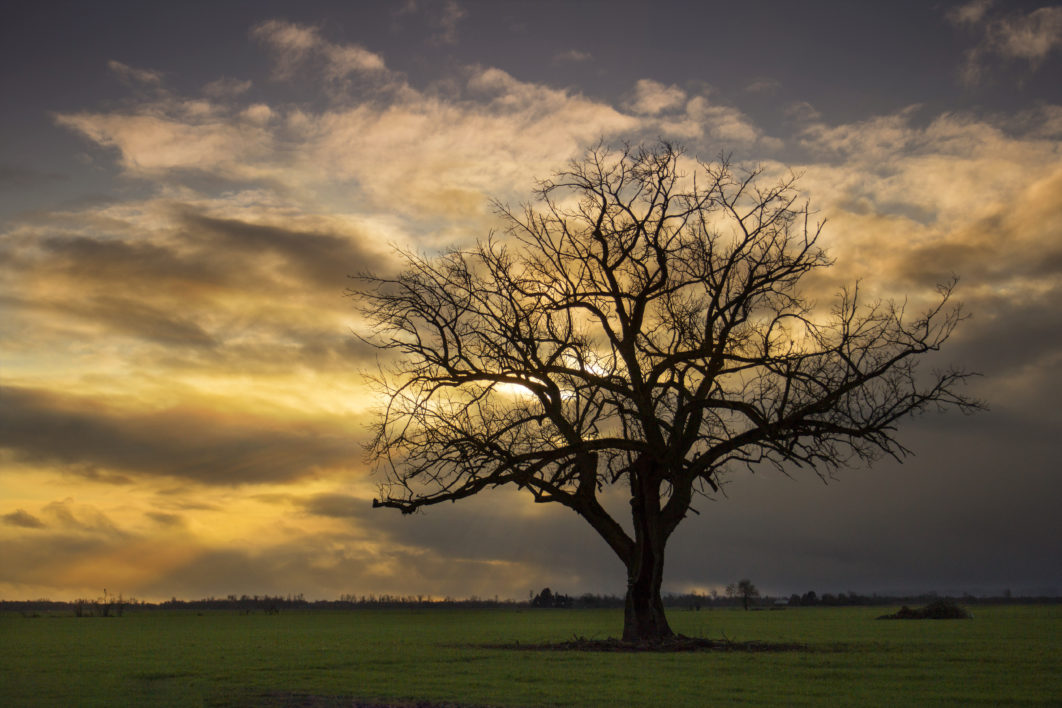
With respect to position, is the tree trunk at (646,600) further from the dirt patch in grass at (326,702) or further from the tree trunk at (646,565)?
the dirt patch in grass at (326,702)

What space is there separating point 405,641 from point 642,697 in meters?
20.8

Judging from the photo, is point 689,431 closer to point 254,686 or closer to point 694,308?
point 694,308

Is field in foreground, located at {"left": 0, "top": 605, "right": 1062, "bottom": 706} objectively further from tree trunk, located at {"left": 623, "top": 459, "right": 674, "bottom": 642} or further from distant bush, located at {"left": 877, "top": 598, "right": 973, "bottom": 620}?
distant bush, located at {"left": 877, "top": 598, "right": 973, "bottom": 620}

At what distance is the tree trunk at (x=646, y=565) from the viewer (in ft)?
88.6

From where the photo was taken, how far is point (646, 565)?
27375mm

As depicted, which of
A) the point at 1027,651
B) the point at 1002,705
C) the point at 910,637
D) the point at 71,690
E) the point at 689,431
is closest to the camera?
the point at 1002,705

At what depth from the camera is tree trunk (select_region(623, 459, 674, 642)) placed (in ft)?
88.6

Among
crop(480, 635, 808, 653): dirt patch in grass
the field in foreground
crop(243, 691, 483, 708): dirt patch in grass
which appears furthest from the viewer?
crop(480, 635, 808, 653): dirt patch in grass

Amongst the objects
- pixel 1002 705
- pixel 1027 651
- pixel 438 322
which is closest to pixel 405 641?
pixel 438 322

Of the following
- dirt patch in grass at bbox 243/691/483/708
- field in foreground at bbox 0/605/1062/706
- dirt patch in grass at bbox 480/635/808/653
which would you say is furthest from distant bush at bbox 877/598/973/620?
dirt patch in grass at bbox 243/691/483/708

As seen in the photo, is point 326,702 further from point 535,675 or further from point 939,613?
point 939,613

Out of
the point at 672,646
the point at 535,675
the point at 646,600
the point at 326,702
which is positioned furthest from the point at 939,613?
the point at 326,702

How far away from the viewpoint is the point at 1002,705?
13.7 meters

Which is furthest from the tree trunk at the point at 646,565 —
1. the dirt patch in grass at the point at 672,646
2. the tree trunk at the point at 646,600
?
the dirt patch in grass at the point at 672,646
